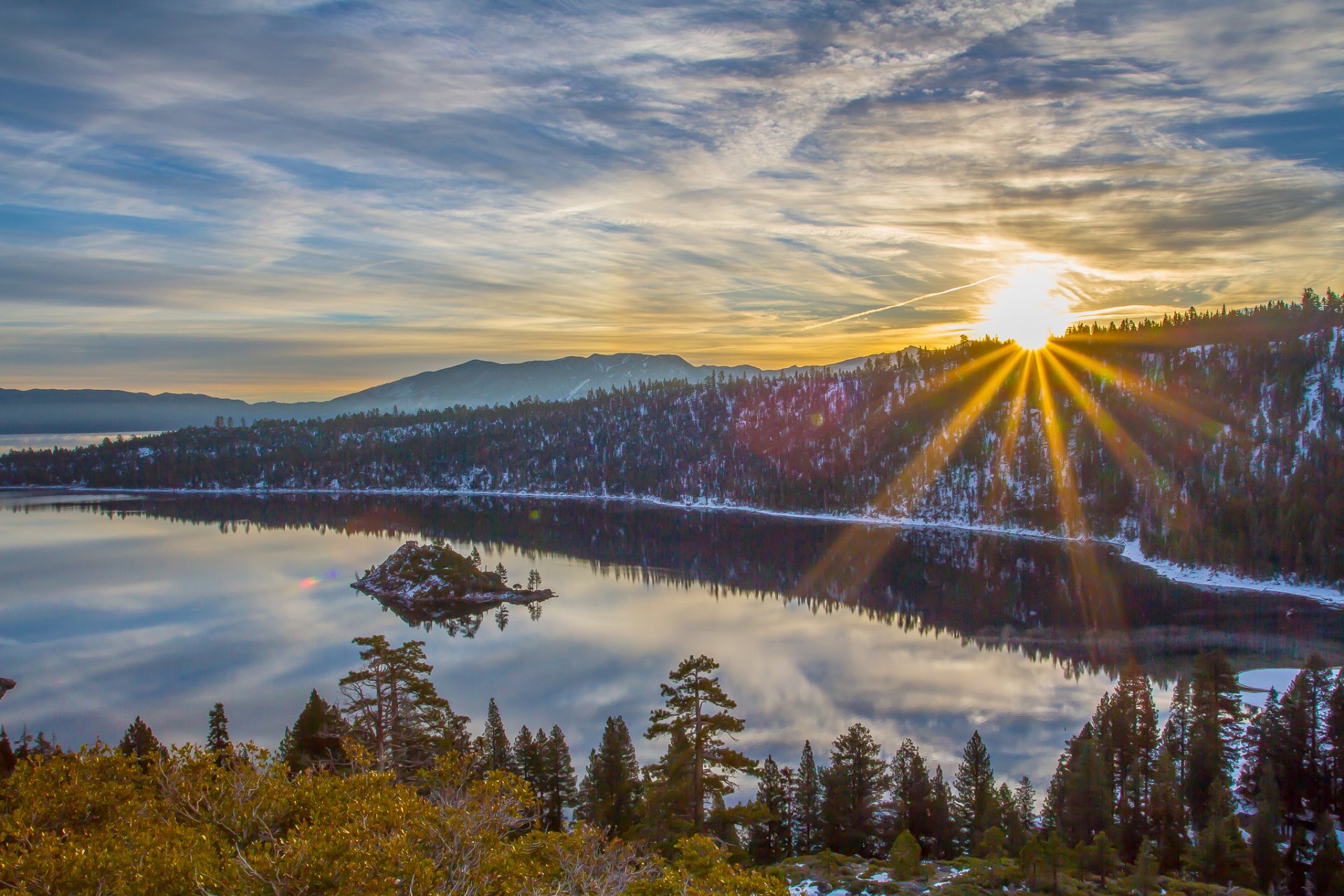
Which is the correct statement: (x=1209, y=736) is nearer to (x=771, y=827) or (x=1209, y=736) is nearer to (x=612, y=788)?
(x=771, y=827)

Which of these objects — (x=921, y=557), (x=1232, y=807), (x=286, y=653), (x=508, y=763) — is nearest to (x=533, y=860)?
(x=508, y=763)

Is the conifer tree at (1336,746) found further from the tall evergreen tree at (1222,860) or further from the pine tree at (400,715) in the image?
the pine tree at (400,715)

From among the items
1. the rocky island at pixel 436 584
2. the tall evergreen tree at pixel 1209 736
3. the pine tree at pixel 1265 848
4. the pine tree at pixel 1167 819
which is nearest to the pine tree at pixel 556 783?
the pine tree at pixel 1167 819

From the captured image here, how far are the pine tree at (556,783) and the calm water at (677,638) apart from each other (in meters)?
9.29

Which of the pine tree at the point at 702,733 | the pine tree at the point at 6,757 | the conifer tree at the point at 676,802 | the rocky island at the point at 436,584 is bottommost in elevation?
the rocky island at the point at 436,584

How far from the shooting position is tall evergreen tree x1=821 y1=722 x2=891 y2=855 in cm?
4353

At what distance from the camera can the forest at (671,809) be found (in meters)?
14.7

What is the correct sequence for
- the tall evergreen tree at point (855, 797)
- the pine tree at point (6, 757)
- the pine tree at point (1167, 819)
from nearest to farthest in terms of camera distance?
the pine tree at point (1167, 819), the pine tree at point (6, 757), the tall evergreen tree at point (855, 797)

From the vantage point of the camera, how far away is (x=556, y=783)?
152 feet

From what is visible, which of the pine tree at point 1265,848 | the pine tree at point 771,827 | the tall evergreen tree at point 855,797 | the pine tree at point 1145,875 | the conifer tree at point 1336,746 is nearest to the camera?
the pine tree at point 1145,875

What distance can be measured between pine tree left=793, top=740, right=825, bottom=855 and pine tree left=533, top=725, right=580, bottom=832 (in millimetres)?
13401

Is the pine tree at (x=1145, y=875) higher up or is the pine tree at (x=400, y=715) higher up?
the pine tree at (x=400, y=715)

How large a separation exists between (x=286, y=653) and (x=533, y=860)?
79.9 meters

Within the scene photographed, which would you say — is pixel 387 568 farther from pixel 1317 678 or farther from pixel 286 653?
pixel 1317 678
